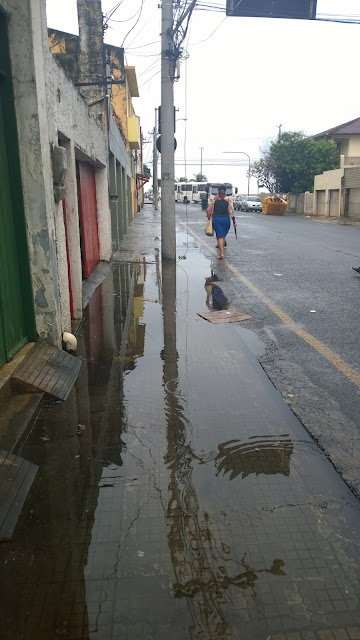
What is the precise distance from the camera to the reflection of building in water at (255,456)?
10.9ft

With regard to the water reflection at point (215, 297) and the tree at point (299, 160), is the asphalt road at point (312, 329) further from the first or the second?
the tree at point (299, 160)

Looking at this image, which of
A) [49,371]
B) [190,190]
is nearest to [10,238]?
[49,371]

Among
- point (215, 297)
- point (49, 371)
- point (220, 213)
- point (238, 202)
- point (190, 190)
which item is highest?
point (190, 190)

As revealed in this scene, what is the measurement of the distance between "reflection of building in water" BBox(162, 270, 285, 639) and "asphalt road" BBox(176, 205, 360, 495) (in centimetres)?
96

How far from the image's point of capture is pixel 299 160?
46969 mm

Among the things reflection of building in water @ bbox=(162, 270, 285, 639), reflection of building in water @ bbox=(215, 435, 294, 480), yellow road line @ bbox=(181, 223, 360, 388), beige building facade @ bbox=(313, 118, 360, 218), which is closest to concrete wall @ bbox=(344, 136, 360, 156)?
beige building facade @ bbox=(313, 118, 360, 218)

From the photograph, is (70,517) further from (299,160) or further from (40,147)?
(299,160)

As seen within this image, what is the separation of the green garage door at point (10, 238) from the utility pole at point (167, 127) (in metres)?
7.93

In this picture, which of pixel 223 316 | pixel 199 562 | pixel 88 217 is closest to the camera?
pixel 199 562

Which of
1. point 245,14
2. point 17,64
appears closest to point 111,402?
point 17,64

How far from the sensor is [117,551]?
2605 mm

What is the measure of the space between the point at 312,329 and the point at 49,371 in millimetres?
3469

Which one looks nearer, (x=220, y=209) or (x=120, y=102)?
(x=220, y=209)

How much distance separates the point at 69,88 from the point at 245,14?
6.20m
